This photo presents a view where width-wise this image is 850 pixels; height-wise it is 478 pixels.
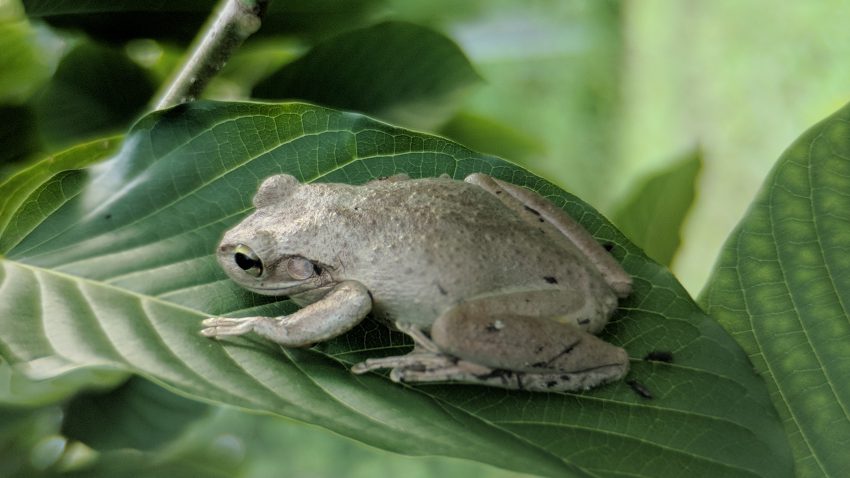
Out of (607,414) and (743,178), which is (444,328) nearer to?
(607,414)

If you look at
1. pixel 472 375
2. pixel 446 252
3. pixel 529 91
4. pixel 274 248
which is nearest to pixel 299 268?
pixel 274 248

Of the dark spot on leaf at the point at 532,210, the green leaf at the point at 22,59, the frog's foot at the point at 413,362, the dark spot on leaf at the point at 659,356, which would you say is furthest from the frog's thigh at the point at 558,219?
the green leaf at the point at 22,59

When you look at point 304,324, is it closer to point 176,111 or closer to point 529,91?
point 176,111

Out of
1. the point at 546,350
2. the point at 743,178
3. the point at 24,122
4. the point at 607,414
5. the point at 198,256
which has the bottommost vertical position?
the point at 607,414

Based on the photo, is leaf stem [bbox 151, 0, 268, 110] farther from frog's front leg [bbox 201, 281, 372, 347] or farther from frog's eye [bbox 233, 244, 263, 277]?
frog's front leg [bbox 201, 281, 372, 347]

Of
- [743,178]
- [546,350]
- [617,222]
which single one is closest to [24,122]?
[546,350]

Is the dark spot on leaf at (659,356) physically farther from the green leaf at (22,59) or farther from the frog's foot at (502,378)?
the green leaf at (22,59)
